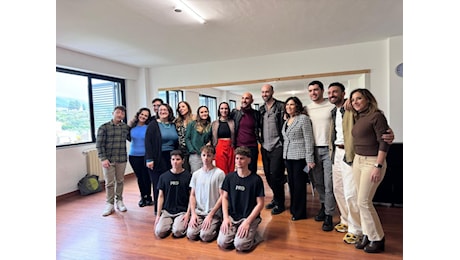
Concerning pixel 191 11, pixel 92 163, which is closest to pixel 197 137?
pixel 191 11

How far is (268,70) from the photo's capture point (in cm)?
485

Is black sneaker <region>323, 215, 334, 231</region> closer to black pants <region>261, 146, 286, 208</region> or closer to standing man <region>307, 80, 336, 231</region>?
standing man <region>307, 80, 336, 231</region>

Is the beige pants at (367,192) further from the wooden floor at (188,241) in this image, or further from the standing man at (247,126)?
the standing man at (247,126)

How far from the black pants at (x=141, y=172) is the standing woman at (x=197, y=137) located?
850mm

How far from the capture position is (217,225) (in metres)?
2.60

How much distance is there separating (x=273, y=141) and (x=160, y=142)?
1359 mm

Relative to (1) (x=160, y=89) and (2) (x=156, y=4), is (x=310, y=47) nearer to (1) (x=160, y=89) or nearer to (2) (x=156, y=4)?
(2) (x=156, y=4)

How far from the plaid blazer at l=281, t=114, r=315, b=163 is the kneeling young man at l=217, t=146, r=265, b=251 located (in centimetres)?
60

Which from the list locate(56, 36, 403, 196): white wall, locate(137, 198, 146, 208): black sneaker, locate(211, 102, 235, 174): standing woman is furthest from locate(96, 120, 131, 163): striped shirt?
locate(56, 36, 403, 196): white wall

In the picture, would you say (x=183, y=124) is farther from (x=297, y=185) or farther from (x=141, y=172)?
(x=297, y=185)

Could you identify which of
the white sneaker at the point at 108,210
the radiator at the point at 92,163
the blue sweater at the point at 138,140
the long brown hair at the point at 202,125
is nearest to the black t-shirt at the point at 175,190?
the long brown hair at the point at 202,125
